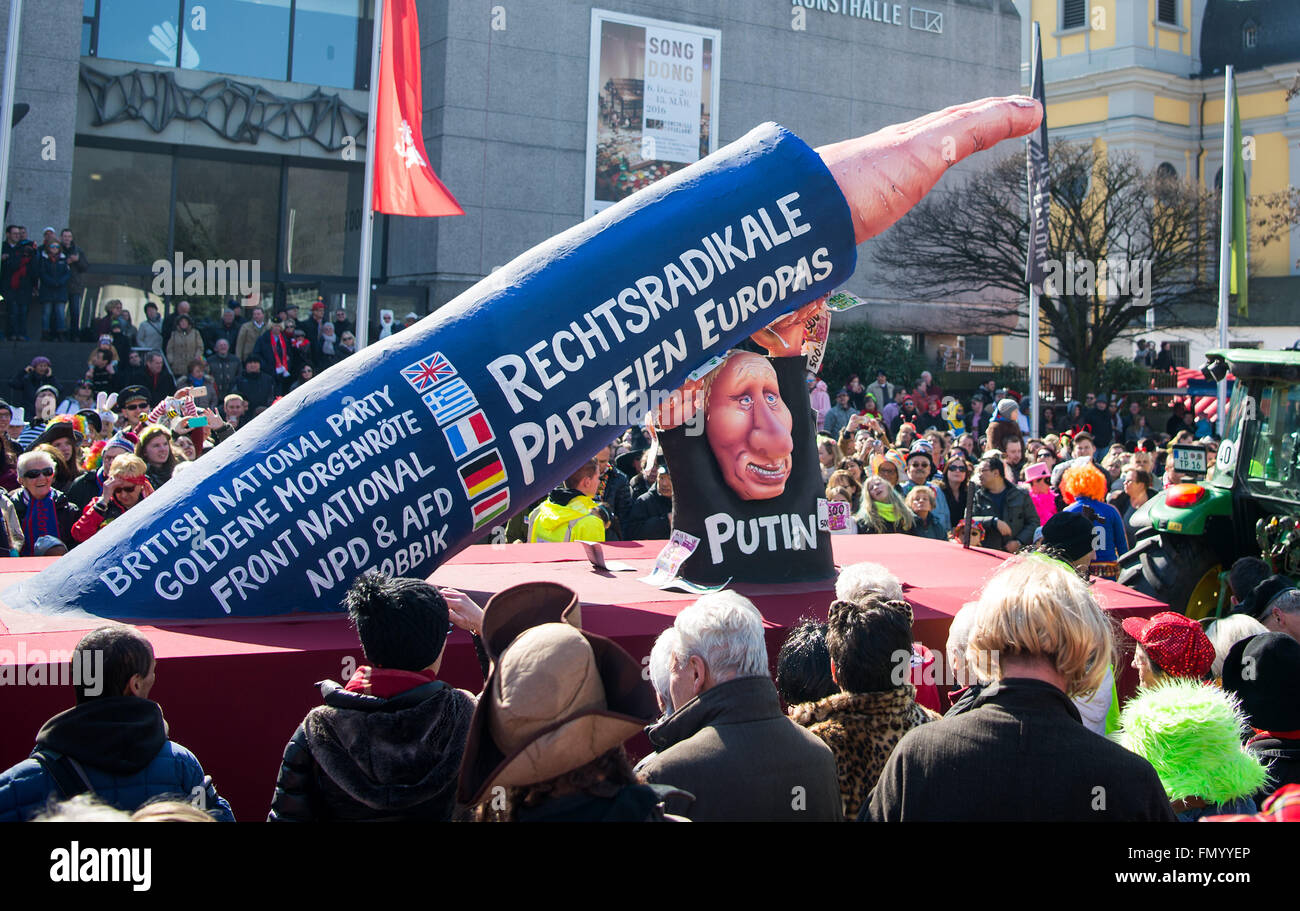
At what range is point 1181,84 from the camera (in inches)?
1567

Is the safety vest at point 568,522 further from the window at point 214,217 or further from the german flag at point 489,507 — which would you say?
the window at point 214,217

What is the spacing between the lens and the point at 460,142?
945 inches

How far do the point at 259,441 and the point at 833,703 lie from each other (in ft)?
9.26

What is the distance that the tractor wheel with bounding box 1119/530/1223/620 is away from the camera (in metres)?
8.51

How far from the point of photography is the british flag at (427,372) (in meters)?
5.15

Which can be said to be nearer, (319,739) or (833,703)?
(319,739)

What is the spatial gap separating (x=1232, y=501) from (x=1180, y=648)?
5.31 meters

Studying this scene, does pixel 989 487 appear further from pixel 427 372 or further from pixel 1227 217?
pixel 1227 217

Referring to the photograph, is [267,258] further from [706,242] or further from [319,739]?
[319,739]

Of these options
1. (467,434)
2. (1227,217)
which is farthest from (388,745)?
(1227,217)

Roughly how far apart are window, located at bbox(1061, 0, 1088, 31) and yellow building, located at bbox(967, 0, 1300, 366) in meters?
0.03

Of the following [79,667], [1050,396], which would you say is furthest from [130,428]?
[1050,396]

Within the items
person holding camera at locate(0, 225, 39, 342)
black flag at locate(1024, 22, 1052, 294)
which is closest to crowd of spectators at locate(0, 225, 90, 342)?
person holding camera at locate(0, 225, 39, 342)

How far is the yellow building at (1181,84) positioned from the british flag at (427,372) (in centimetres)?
3591
